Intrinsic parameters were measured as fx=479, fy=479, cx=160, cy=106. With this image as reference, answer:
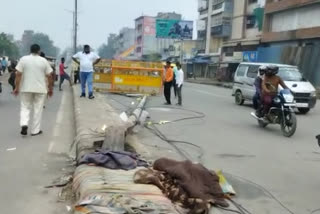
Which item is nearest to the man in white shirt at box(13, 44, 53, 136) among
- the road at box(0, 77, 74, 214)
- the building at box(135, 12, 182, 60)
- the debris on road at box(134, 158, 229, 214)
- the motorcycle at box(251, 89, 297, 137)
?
the road at box(0, 77, 74, 214)

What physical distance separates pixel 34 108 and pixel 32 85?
456mm

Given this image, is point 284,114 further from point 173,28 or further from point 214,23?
point 214,23

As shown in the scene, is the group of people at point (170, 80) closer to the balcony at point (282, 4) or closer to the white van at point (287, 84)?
the white van at point (287, 84)

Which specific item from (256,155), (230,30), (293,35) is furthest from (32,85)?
(230,30)

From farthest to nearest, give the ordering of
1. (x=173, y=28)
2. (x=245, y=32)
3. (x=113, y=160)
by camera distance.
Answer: (x=173, y=28) < (x=245, y=32) < (x=113, y=160)

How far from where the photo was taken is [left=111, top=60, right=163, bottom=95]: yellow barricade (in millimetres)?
20453

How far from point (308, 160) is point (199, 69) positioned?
195 ft

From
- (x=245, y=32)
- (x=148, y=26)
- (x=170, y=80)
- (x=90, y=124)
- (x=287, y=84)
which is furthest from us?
(x=148, y=26)

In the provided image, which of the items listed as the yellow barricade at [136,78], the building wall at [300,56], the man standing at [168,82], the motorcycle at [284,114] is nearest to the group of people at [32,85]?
the motorcycle at [284,114]

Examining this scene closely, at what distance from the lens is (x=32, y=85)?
9242 mm

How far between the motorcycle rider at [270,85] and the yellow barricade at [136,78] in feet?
30.2

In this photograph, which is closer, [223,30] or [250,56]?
[250,56]

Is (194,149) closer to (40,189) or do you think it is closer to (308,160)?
(308,160)

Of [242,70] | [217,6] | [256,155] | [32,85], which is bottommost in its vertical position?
[256,155]
